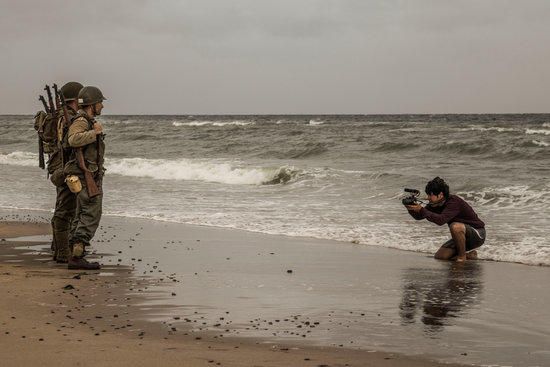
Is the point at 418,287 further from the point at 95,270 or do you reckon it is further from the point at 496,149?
the point at 496,149

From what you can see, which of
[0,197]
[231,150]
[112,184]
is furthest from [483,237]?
[231,150]

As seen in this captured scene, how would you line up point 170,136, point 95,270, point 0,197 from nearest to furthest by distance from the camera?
point 95,270
point 0,197
point 170,136

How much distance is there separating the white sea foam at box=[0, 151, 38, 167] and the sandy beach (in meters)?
20.0

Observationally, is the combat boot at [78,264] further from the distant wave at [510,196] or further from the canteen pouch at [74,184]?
the distant wave at [510,196]

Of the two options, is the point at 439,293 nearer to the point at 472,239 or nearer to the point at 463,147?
the point at 472,239

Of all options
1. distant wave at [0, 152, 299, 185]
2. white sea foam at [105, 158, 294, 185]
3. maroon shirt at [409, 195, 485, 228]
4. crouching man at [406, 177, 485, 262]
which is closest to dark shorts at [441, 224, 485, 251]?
crouching man at [406, 177, 485, 262]

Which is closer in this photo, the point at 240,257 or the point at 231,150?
the point at 240,257

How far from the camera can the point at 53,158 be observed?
887cm

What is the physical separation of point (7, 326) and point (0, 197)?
12031 millimetres

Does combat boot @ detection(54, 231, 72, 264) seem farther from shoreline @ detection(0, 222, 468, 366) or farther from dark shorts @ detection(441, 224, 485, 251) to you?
dark shorts @ detection(441, 224, 485, 251)

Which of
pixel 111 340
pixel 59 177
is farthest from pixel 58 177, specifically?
pixel 111 340

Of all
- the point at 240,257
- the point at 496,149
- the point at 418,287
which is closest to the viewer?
the point at 418,287

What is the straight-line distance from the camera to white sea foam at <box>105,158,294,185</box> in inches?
873

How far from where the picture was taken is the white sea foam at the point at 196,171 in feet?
72.7
